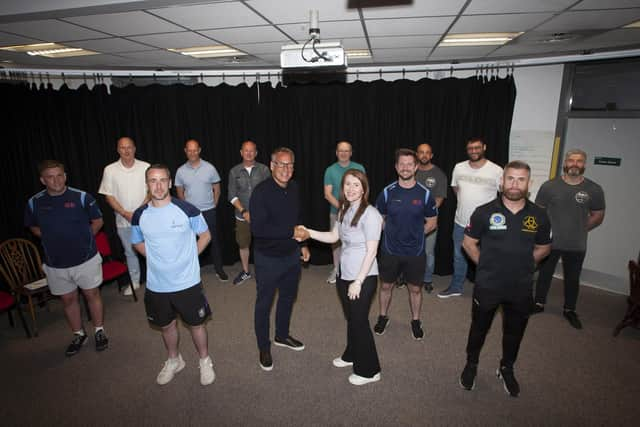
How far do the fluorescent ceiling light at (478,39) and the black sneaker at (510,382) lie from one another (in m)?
2.91

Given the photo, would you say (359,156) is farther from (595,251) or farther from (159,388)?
(159,388)

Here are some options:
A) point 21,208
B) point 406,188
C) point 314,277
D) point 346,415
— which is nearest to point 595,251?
point 406,188

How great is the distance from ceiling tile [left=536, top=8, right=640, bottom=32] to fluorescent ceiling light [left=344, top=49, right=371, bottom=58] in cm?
169

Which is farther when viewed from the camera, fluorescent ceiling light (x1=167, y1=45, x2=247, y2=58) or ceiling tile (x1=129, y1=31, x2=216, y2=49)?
fluorescent ceiling light (x1=167, y1=45, x2=247, y2=58)

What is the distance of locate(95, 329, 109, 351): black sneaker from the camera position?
11.1 feet

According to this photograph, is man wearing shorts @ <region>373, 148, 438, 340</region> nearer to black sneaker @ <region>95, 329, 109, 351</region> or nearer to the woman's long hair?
the woman's long hair

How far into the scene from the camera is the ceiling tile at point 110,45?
3.45 m

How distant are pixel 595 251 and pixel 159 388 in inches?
209

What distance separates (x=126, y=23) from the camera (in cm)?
287

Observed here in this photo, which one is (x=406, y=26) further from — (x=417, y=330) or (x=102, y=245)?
(x=102, y=245)

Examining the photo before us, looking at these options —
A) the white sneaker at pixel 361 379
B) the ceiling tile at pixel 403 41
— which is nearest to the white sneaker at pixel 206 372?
the white sneaker at pixel 361 379

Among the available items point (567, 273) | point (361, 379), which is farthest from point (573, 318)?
point (361, 379)

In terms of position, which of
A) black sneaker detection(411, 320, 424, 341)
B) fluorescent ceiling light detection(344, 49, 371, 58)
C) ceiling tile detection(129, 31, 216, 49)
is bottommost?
black sneaker detection(411, 320, 424, 341)

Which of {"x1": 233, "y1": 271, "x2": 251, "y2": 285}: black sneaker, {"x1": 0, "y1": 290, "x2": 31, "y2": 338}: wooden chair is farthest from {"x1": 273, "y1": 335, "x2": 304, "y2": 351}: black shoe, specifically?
{"x1": 0, "y1": 290, "x2": 31, "y2": 338}: wooden chair
